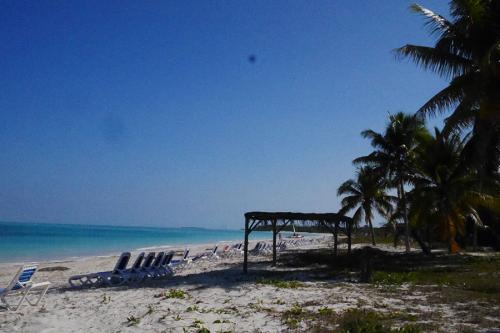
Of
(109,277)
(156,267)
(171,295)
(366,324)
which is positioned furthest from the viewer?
(156,267)

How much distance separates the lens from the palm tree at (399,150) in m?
23.2

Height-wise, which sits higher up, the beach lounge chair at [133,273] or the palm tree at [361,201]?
the palm tree at [361,201]

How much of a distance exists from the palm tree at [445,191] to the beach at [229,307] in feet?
32.0

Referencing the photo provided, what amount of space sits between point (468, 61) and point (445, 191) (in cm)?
961

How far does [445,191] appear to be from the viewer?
20703 millimetres

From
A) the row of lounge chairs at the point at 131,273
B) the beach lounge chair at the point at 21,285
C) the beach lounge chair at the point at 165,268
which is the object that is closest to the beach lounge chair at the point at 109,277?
the row of lounge chairs at the point at 131,273

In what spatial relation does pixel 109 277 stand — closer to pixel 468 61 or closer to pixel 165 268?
pixel 165 268

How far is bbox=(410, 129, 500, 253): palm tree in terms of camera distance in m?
19.6

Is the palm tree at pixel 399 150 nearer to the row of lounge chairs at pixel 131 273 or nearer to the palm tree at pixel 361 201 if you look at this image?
the palm tree at pixel 361 201

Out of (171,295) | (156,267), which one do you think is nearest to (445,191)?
(156,267)

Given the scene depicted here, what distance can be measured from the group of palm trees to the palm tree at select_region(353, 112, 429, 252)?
0.16 feet

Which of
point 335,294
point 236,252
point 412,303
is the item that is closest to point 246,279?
point 335,294

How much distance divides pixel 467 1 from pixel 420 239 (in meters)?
15.4

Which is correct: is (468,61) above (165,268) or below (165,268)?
above
